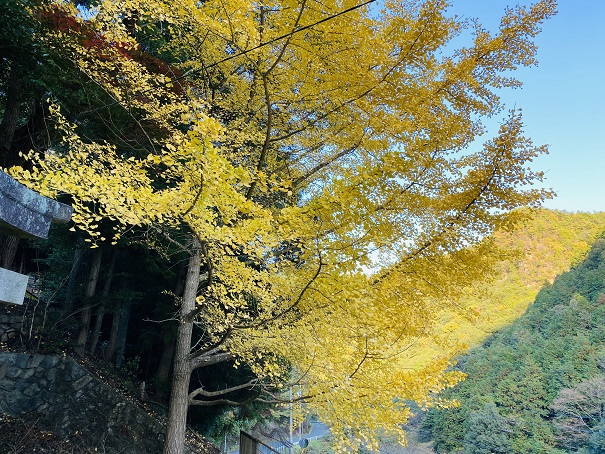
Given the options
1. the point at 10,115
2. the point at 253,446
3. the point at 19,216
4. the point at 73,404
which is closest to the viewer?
the point at 19,216

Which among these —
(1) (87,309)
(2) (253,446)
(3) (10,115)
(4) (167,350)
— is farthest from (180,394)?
(3) (10,115)

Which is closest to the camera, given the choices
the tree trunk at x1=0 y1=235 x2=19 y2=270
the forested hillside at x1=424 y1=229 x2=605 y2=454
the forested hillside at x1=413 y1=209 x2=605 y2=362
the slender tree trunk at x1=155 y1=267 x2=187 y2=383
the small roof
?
the small roof

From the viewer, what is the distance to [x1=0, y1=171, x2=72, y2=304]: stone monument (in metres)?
1.77

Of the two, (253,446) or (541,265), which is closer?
(253,446)

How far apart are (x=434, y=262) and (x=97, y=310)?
6909mm

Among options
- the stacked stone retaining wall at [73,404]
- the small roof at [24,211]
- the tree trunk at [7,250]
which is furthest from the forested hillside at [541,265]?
the small roof at [24,211]

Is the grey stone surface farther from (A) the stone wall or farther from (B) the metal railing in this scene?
(B) the metal railing

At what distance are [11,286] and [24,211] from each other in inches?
15.7

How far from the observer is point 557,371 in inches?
800

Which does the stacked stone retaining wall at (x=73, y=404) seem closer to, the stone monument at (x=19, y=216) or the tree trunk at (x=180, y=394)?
the tree trunk at (x=180, y=394)

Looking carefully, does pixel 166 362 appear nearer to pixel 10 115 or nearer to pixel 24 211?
pixel 10 115

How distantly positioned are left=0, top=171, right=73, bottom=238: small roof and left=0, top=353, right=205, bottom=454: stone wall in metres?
5.32

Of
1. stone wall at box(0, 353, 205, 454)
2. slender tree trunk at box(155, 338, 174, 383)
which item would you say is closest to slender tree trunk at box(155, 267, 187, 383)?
slender tree trunk at box(155, 338, 174, 383)

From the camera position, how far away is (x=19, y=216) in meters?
1.85
